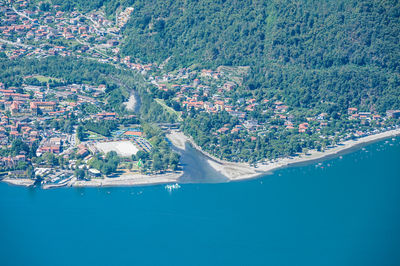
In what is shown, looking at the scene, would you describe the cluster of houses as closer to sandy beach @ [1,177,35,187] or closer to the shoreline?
the shoreline

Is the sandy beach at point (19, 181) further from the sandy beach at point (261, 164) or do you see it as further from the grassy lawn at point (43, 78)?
the grassy lawn at point (43, 78)

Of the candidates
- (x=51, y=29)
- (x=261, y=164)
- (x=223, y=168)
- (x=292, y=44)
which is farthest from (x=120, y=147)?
(x=51, y=29)

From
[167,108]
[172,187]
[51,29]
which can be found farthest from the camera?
[51,29]

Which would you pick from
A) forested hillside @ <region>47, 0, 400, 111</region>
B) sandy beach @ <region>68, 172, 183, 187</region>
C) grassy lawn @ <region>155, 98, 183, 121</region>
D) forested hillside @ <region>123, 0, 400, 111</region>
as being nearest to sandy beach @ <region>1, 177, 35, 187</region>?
sandy beach @ <region>68, 172, 183, 187</region>

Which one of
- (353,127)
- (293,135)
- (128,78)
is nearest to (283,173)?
(293,135)

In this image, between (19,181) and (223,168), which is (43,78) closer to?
(19,181)

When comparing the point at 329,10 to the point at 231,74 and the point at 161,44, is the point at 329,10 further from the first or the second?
the point at 161,44

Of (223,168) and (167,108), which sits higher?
(167,108)

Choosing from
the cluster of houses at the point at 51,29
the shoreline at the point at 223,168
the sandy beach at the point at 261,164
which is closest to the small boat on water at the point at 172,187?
the shoreline at the point at 223,168
